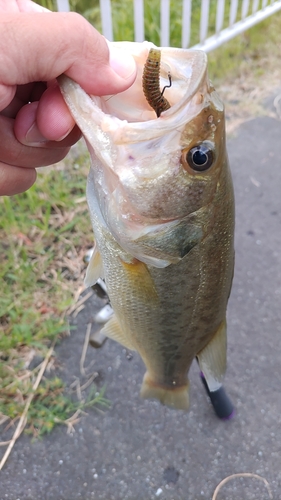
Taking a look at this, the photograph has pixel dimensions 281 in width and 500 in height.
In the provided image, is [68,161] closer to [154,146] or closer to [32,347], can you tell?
[32,347]

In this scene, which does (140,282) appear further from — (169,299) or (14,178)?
(14,178)

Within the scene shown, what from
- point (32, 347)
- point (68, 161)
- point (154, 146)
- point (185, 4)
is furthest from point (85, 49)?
point (185, 4)

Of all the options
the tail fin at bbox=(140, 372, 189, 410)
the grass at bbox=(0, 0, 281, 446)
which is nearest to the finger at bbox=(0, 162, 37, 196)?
the tail fin at bbox=(140, 372, 189, 410)

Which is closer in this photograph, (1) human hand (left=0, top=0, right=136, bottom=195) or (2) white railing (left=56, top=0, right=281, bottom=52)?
(1) human hand (left=0, top=0, right=136, bottom=195)

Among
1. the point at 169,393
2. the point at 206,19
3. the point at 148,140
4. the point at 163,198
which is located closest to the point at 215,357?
the point at 169,393

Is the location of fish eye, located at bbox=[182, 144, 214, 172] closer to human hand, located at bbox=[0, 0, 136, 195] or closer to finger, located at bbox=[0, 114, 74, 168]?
human hand, located at bbox=[0, 0, 136, 195]

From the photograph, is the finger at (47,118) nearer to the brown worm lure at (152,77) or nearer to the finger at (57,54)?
the finger at (57,54)
